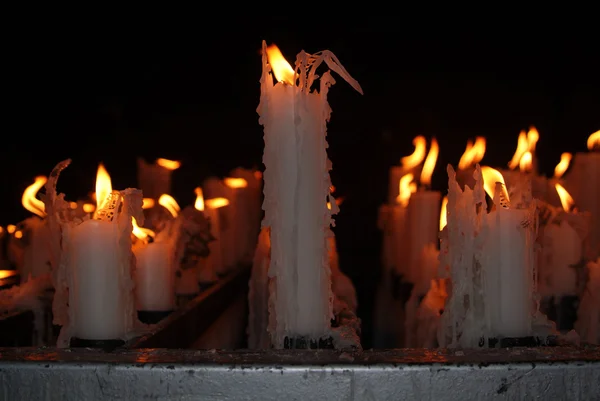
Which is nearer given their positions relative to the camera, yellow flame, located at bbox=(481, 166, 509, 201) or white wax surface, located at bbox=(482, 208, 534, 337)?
white wax surface, located at bbox=(482, 208, 534, 337)

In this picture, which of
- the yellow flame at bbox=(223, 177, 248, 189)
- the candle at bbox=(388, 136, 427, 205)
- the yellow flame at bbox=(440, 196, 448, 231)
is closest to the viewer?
the yellow flame at bbox=(440, 196, 448, 231)

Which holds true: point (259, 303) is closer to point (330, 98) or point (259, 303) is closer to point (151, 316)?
point (151, 316)

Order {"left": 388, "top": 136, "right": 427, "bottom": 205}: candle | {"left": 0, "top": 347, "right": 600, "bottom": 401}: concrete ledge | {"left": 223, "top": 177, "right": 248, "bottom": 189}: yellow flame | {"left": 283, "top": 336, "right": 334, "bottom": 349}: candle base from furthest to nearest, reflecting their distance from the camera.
→ 1. {"left": 223, "top": 177, "right": 248, "bottom": 189}: yellow flame
2. {"left": 388, "top": 136, "right": 427, "bottom": 205}: candle
3. {"left": 283, "top": 336, "right": 334, "bottom": 349}: candle base
4. {"left": 0, "top": 347, "right": 600, "bottom": 401}: concrete ledge

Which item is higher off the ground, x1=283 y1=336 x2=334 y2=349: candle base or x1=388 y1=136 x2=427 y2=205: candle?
x1=388 y1=136 x2=427 y2=205: candle

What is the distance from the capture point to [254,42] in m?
1.99

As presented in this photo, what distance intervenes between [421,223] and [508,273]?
64cm

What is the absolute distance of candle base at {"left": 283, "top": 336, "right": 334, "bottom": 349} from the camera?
1.90ft

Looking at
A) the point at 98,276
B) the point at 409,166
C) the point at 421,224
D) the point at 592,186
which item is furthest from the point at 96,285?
the point at 592,186

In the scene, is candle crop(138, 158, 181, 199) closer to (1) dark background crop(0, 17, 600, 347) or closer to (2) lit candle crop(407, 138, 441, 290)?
(1) dark background crop(0, 17, 600, 347)


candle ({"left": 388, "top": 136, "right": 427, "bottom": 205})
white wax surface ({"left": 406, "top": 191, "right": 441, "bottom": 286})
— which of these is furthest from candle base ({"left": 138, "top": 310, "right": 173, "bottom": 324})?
candle ({"left": 388, "top": 136, "right": 427, "bottom": 205})

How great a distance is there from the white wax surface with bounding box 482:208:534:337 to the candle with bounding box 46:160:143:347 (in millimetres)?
392

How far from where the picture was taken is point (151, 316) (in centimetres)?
87

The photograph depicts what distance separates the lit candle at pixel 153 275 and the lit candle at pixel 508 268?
1.56 ft

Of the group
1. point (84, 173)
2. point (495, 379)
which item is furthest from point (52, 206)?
point (84, 173)
